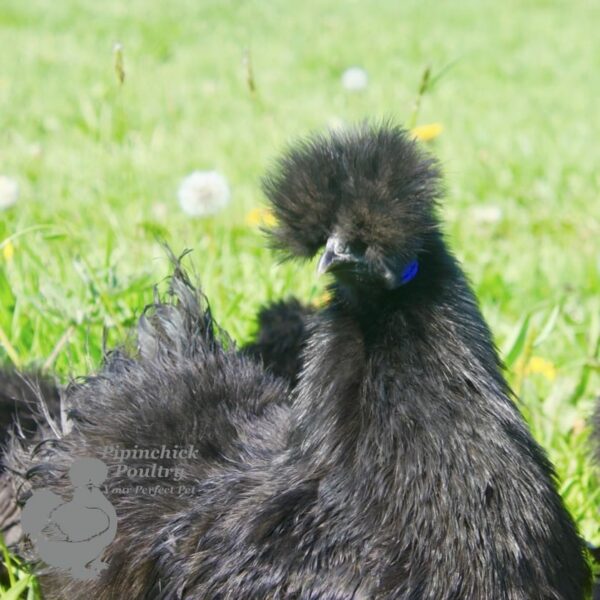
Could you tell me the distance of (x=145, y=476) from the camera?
2.42 meters

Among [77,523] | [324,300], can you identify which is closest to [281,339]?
[324,300]

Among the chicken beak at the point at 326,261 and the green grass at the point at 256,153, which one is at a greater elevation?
the green grass at the point at 256,153

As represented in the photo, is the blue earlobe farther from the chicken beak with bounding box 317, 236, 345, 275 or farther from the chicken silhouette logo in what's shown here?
the chicken silhouette logo

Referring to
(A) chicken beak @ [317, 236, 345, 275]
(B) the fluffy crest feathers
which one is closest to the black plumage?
(B) the fluffy crest feathers

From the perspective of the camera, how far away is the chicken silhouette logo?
94.4 inches

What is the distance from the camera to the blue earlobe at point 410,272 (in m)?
2.12

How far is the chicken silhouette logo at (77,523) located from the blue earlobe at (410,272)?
35.4 inches

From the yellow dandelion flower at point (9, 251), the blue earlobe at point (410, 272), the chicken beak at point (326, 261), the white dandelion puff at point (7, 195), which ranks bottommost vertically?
the chicken beak at point (326, 261)

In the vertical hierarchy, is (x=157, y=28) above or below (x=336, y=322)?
above

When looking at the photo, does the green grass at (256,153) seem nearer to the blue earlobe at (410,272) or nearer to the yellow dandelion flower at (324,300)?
the yellow dandelion flower at (324,300)

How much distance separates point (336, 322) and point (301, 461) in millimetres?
310

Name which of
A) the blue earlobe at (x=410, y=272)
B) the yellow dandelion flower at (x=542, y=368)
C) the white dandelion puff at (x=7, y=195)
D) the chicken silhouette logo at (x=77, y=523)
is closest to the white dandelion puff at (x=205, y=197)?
the white dandelion puff at (x=7, y=195)

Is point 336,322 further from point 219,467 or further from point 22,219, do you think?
point 22,219

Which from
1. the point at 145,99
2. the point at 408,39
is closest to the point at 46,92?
the point at 145,99
